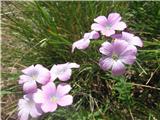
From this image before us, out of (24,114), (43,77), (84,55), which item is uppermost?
(84,55)

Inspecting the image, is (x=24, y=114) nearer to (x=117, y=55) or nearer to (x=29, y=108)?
(x=29, y=108)

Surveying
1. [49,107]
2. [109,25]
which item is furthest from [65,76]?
[109,25]

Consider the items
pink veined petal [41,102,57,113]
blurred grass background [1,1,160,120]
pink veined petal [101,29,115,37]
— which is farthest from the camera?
blurred grass background [1,1,160,120]

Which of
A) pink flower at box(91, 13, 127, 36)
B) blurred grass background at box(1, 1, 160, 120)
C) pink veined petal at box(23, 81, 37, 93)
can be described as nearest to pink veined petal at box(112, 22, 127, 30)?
pink flower at box(91, 13, 127, 36)

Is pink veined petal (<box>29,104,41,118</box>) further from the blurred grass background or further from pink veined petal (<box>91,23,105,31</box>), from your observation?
pink veined petal (<box>91,23,105,31</box>)

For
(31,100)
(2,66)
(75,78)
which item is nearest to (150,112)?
(75,78)

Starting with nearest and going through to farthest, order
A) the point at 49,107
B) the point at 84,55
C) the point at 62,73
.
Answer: the point at 49,107 → the point at 62,73 → the point at 84,55

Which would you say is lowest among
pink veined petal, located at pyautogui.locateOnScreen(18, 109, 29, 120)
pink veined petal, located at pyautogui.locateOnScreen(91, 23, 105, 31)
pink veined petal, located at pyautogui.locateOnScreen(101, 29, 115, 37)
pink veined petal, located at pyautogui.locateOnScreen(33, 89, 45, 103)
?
pink veined petal, located at pyautogui.locateOnScreen(18, 109, 29, 120)
